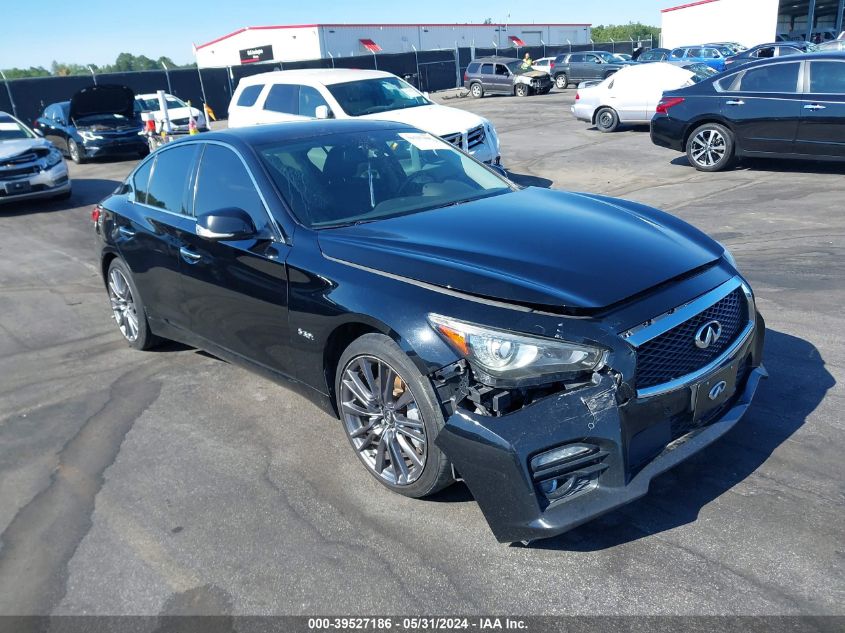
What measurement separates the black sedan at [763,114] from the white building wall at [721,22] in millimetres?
44121

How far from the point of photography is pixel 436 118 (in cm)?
1162

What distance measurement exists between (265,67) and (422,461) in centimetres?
3637

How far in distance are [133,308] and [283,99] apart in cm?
833

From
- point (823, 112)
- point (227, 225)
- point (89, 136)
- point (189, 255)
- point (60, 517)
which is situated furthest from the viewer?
point (89, 136)

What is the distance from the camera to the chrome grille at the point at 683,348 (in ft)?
9.89

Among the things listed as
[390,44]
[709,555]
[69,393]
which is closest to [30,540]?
[69,393]

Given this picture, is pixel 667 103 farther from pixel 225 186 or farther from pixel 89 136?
pixel 89 136

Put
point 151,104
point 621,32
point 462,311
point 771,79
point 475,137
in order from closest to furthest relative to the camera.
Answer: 1. point 462,311
2. point 771,79
3. point 475,137
4. point 151,104
5. point 621,32

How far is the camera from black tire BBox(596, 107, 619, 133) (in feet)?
56.8

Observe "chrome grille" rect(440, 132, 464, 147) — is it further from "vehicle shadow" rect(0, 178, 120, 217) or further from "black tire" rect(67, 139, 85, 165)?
"black tire" rect(67, 139, 85, 165)

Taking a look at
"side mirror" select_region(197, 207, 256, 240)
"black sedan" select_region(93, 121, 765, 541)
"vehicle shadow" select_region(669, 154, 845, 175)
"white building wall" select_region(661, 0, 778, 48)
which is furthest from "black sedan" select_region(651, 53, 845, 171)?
"white building wall" select_region(661, 0, 778, 48)

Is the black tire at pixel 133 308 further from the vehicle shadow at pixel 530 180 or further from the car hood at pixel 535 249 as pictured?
the vehicle shadow at pixel 530 180

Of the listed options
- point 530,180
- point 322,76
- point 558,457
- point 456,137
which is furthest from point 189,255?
point 322,76

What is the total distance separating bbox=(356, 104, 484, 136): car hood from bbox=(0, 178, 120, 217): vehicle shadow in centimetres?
532
